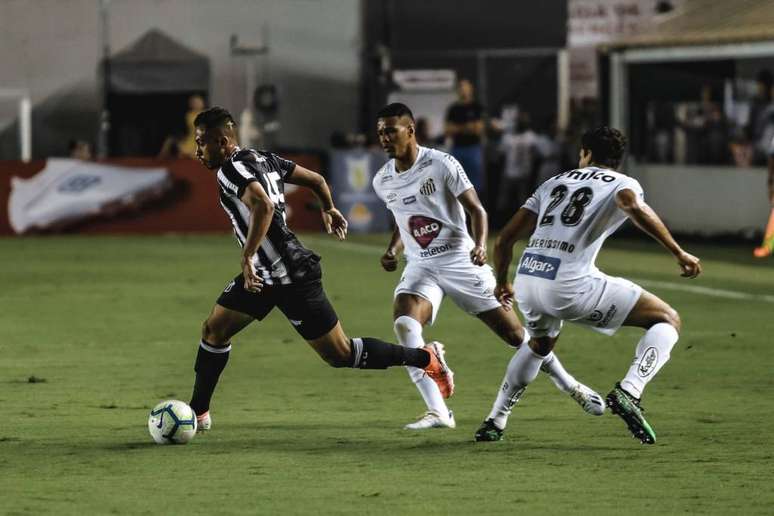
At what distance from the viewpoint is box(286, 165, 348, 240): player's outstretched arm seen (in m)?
9.79

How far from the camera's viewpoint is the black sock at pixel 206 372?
31.8 ft

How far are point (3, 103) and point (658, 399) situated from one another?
23449mm

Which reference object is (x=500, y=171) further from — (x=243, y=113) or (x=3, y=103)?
(x=3, y=103)

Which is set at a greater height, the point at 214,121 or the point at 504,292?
the point at 214,121

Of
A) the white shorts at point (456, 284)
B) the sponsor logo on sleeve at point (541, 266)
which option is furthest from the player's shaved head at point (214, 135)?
the sponsor logo on sleeve at point (541, 266)

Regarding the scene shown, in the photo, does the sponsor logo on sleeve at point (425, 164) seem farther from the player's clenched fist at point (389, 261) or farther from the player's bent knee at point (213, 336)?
the player's bent knee at point (213, 336)

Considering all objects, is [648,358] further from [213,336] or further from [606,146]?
[213,336]

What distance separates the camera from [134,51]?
107 feet

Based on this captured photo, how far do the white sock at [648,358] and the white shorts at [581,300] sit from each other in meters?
0.19

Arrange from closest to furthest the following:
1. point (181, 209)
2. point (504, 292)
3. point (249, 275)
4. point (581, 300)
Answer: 1. point (249, 275)
2. point (581, 300)
3. point (504, 292)
4. point (181, 209)

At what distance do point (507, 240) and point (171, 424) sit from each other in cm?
207

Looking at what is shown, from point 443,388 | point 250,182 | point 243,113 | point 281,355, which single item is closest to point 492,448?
point 443,388

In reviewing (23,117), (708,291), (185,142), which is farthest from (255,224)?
(23,117)

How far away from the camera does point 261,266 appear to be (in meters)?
9.35
